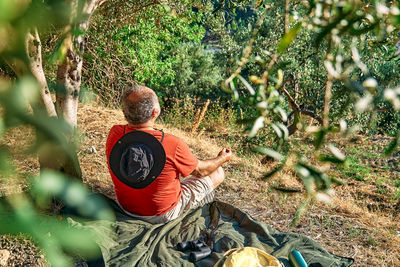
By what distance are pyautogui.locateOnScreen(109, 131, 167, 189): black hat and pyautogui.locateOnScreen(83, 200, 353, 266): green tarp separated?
40 centimetres

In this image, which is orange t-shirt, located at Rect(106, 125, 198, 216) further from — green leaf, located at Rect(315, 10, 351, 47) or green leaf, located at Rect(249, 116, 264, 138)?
green leaf, located at Rect(315, 10, 351, 47)

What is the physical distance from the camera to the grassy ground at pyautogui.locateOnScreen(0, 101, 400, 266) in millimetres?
3520

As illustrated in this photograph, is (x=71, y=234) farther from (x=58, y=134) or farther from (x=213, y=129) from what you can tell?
(x=213, y=129)

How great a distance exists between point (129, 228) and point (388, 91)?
8.40ft

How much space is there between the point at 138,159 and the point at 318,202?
2511mm

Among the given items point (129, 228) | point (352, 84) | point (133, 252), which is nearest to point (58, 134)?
point (352, 84)

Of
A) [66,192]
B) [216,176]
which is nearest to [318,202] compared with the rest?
[216,176]

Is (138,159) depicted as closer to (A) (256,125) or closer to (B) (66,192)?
(A) (256,125)

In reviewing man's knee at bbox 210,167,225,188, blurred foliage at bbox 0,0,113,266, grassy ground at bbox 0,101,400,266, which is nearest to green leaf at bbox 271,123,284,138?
blurred foliage at bbox 0,0,113,266

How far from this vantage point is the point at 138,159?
2816mm

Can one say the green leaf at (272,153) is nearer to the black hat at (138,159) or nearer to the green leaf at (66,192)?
the green leaf at (66,192)

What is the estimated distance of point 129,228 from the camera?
3.00 metres

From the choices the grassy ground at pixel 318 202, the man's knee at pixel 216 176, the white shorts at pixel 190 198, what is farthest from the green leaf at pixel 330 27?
the man's knee at pixel 216 176

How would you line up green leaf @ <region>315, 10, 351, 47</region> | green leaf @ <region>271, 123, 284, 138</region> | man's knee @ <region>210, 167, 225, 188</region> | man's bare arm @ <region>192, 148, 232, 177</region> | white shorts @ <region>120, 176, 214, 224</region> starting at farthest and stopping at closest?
1. man's knee @ <region>210, 167, 225, 188</region>
2. man's bare arm @ <region>192, 148, 232, 177</region>
3. white shorts @ <region>120, 176, 214, 224</region>
4. green leaf @ <region>271, 123, 284, 138</region>
5. green leaf @ <region>315, 10, 351, 47</region>
